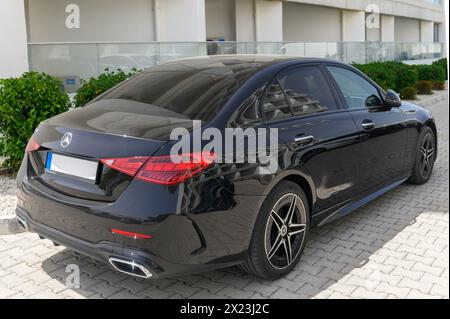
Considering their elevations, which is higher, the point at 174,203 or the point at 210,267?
the point at 174,203

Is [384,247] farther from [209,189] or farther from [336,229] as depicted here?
[209,189]

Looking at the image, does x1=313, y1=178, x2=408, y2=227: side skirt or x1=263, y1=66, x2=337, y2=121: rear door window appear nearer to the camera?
x1=263, y1=66, x2=337, y2=121: rear door window

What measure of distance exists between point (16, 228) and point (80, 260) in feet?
3.39

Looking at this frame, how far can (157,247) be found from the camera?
286 cm

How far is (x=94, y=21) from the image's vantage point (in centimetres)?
1404

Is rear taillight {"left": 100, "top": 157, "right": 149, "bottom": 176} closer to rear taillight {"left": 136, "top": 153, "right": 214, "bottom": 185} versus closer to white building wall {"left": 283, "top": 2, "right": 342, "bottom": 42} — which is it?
rear taillight {"left": 136, "top": 153, "right": 214, "bottom": 185}

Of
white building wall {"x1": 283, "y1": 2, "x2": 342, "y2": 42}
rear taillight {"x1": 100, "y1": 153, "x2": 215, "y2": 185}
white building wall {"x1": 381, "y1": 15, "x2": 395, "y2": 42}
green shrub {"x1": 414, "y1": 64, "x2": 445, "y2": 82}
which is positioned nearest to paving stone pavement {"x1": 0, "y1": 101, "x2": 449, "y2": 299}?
rear taillight {"x1": 100, "y1": 153, "x2": 215, "y2": 185}

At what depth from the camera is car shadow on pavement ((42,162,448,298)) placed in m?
3.43

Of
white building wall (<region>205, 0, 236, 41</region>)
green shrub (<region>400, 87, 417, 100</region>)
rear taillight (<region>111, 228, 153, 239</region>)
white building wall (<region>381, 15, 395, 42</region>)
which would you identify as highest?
white building wall (<region>381, 15, 395, 42</region>)

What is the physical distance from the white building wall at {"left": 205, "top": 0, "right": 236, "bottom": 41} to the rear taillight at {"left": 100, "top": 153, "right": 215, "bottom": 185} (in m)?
16.8

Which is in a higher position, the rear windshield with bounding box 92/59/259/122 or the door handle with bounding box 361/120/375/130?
the rear windshield with bounding box 92/59/259/122

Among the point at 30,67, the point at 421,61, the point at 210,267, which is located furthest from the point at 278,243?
the point at 421,61

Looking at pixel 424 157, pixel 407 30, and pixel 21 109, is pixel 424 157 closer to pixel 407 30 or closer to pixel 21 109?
pixel 21 109

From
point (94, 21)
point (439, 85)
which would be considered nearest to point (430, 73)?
point (439, 85)
